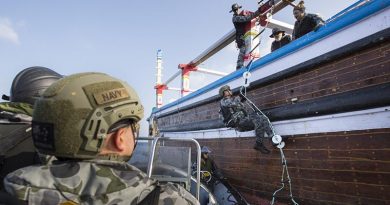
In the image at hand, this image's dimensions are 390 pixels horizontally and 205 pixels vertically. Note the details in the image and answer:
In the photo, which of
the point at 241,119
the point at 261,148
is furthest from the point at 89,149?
the point at 241,119

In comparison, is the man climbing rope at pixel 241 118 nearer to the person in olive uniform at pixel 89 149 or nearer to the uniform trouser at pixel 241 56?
the uniform trouser at pixel 241 56

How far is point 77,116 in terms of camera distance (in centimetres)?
109

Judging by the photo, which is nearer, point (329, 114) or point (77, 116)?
point (77, 116)

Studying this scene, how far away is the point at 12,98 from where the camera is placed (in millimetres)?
2494

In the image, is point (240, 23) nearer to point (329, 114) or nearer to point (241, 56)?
point (241, 56)

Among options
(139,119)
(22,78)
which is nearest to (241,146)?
(22,78)

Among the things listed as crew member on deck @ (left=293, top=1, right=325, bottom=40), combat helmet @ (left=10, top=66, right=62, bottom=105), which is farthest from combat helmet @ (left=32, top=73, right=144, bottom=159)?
crew member on deck @ (left=293, top=1, right=325, bottom=40)

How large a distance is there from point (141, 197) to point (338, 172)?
9.60 ft

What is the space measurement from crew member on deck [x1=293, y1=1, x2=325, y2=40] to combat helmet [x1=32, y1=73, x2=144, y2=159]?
3826 millimetres

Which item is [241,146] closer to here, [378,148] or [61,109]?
[378,148]

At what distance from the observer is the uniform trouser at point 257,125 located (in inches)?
175

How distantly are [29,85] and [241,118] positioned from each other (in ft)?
9.79

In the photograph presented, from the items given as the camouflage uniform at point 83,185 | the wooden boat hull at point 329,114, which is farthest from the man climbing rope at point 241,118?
the camouflage uniform at point 83,185

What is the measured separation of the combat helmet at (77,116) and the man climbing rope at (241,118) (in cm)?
347
